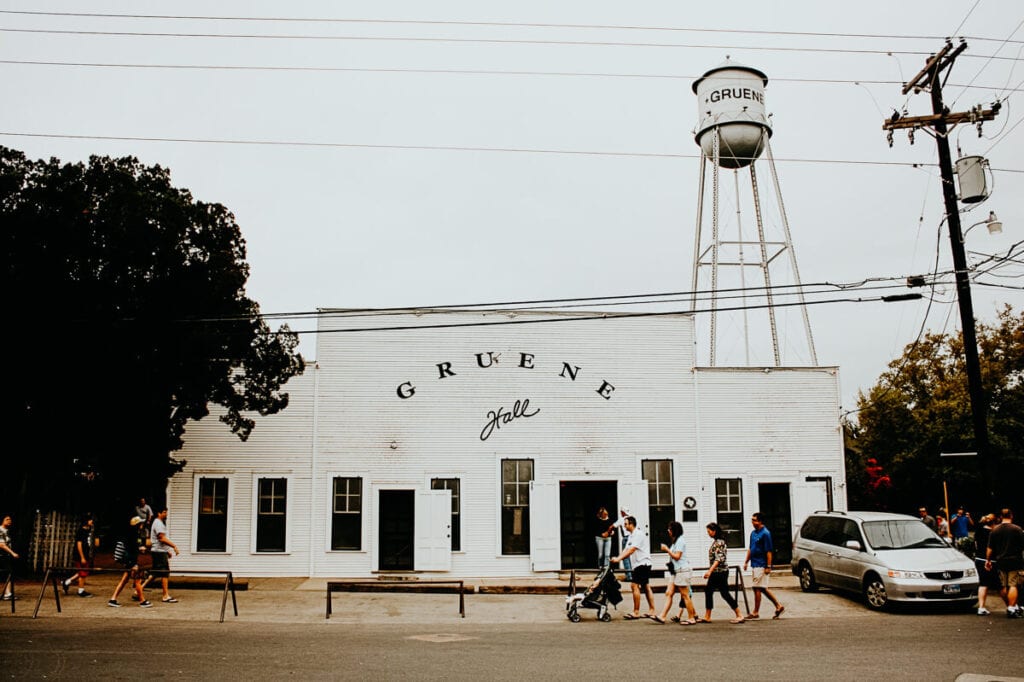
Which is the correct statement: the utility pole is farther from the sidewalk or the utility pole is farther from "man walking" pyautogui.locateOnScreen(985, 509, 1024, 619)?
the sidewalk

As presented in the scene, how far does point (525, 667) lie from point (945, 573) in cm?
916

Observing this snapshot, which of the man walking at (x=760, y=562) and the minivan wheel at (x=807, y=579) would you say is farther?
the minivan wheel at (x=807, y=579)

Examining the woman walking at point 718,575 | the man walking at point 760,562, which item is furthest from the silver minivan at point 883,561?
the woman walking at point 718,575

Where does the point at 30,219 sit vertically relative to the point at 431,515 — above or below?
above

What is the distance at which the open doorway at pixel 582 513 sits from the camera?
74.1 feet

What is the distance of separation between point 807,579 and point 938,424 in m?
19.6

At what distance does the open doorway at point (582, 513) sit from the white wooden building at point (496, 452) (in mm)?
53

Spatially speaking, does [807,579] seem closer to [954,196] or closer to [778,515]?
[778,515]

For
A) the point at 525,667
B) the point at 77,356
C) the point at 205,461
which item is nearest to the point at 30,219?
the point at 77,356

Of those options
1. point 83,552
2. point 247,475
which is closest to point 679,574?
point 247,475

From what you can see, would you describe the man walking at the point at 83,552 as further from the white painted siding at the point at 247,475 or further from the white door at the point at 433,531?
the white door at the point at 433,531

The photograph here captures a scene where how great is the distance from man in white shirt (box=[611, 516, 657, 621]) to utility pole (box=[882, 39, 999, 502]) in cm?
721

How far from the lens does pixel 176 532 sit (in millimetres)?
21922

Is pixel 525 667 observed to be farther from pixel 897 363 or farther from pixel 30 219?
pixel 897 363
